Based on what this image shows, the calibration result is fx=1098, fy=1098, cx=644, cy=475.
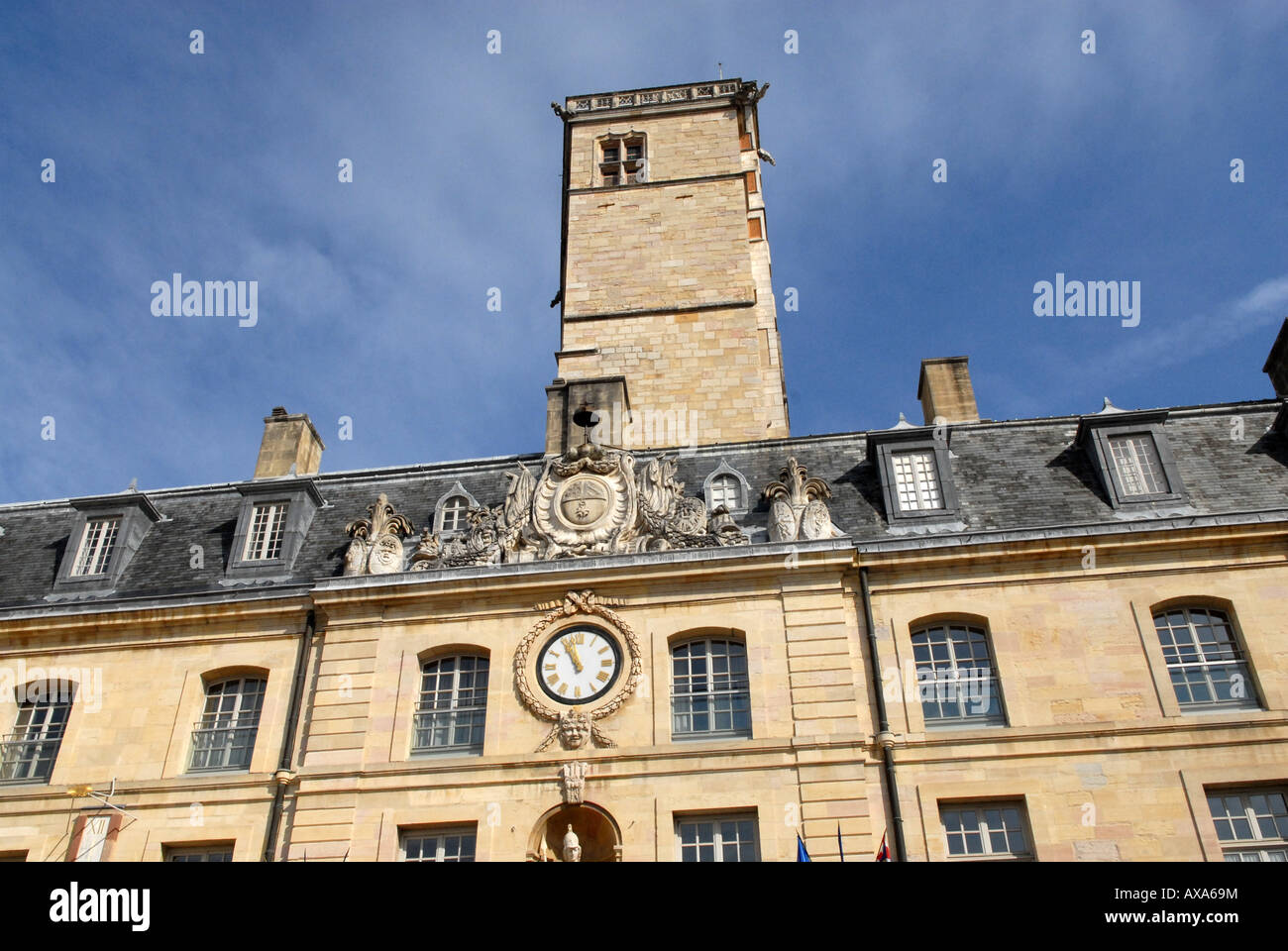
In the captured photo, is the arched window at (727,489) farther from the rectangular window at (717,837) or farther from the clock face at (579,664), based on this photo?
the rectangular window at (717,837)

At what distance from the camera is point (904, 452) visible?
60.2 ft

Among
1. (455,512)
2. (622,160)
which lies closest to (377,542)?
(455,512)

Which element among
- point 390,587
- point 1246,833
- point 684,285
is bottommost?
point 1246,833

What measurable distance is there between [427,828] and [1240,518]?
12486mm

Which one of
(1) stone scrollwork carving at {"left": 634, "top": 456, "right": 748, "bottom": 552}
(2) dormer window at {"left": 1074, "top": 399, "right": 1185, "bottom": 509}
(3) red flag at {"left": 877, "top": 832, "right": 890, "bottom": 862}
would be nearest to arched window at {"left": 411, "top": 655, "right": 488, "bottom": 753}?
(1) stone scrollwork carving at {"left": 634, "top": 456, "right": 748, "bottom": 552}

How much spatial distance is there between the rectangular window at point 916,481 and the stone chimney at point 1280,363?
6959 millimetres

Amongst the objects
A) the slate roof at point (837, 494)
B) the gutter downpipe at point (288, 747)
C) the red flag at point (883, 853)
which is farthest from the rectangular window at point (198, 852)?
the red flag at point (883, 853)

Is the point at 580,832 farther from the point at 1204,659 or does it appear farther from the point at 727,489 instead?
the point at 1204,659

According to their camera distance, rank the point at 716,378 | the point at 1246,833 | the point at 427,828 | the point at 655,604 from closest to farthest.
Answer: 1. the point at 1246,833
2. the point at 427,828
3. the point at 655,604
4. the point at 716,378

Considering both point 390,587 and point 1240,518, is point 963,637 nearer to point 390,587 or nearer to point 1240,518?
point 1240,518

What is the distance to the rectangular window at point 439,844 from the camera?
49.5ft

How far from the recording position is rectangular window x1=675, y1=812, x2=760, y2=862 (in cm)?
1454
